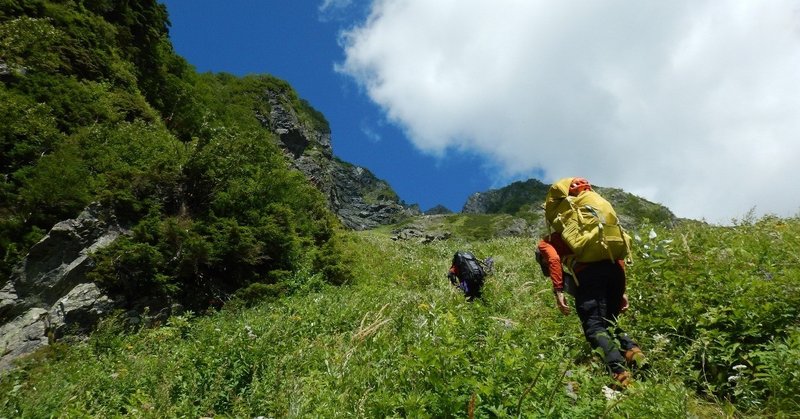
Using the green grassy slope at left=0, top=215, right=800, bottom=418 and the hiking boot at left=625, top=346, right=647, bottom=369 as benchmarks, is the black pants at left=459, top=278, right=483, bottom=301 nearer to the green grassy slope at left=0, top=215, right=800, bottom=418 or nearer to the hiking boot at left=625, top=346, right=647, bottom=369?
the green grassy slope at left=0, top=215, right=800, bottom=418

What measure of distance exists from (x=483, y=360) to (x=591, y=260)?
6.86 feet

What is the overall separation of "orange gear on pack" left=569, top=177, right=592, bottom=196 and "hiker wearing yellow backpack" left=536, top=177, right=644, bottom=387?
37 millimetres

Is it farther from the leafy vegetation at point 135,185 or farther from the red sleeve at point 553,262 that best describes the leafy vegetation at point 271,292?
the red sleeve at point 553,262

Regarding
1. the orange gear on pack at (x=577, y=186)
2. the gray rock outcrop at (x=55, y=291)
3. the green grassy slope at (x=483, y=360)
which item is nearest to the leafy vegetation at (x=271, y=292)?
the green grassy slope at (x=483, y=360)

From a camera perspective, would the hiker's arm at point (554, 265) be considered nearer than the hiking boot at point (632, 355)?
No

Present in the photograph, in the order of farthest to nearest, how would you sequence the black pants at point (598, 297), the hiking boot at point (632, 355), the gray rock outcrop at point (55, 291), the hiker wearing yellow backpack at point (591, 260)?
the gray rock outcrop at point (55, 291) → the hiker wearing yellow backpack at point (591, 260) → the black pants at point (598, 297) → the hiking boot at point (632, 355)

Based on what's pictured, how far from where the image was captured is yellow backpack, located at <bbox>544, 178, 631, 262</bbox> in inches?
207

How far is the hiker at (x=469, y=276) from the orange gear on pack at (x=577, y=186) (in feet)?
16.2

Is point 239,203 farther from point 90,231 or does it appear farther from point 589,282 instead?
point 589,282

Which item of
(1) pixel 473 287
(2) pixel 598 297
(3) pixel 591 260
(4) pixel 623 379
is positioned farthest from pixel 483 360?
(1) pixel 473 287

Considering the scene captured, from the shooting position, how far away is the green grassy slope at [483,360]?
3584 millimetres

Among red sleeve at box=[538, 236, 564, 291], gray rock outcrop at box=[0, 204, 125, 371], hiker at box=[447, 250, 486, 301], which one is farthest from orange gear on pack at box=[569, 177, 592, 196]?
gray rock outcrop at box=[0, 204, 125, 371]

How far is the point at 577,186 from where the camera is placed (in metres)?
5.93

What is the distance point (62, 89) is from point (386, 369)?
16608 mm
